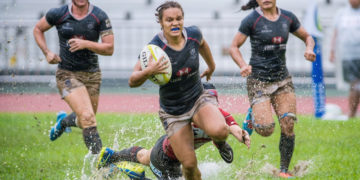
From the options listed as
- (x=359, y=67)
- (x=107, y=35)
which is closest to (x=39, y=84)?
(x=107, y=35)

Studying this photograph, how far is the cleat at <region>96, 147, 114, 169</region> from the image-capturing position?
6125mm

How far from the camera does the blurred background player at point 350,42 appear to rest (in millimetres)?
10734

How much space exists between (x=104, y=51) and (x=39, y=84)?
6.23m

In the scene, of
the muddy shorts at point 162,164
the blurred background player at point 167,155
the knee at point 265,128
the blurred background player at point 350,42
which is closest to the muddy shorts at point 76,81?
the blurred background player at point 167,155

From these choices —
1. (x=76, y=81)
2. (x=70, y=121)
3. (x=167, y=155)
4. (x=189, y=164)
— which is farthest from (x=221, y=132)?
(x=70, y=121)

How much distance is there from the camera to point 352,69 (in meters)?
11.2

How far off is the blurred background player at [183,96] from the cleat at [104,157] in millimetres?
1010

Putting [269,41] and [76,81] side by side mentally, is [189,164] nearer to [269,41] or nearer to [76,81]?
[269,41]

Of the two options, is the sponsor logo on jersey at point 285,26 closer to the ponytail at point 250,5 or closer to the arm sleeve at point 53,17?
the ponytail at point 250,5

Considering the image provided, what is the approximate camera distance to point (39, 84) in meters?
12.6

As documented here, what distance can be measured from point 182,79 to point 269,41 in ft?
5.98

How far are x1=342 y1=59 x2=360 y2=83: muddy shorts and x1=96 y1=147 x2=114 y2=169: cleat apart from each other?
667 cm

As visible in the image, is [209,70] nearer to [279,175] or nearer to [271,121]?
[271,121]

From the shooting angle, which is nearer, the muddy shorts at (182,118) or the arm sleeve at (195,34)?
the muddy shorts at (182,118)
